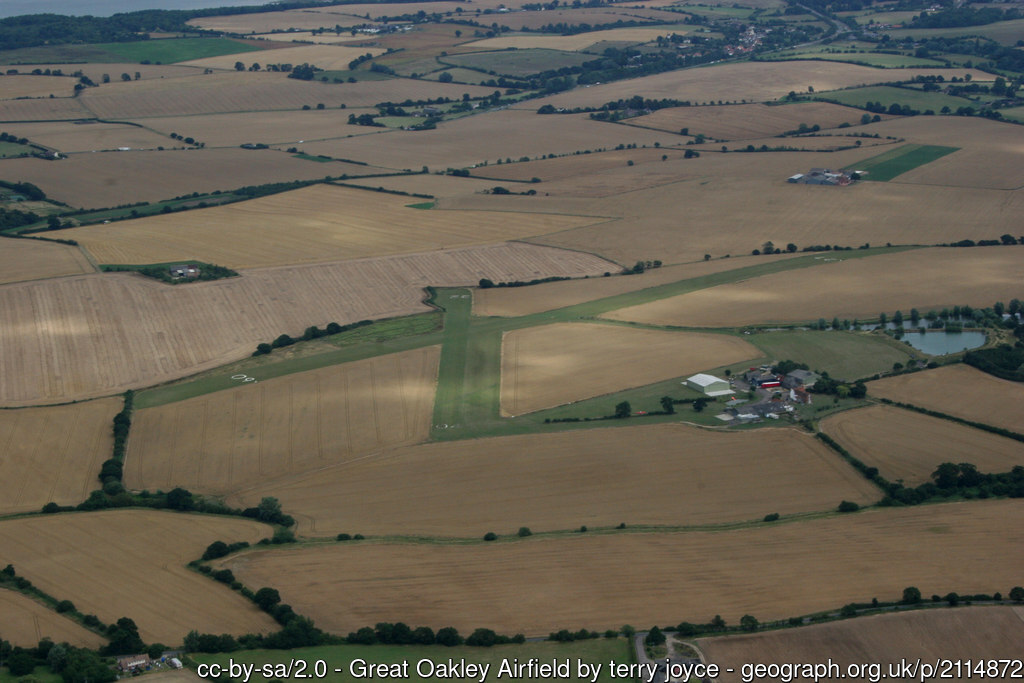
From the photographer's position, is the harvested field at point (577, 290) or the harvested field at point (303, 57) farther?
the harvested field at point (303, 57)

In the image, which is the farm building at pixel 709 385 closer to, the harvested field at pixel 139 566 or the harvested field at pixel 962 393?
the harvested field at pixel 962 393

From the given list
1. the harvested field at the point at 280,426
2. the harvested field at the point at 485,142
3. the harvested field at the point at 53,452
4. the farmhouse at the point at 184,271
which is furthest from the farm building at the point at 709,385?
the harvested field at the point at 485,142

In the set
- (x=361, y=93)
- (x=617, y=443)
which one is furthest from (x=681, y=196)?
(x=361, y=93)

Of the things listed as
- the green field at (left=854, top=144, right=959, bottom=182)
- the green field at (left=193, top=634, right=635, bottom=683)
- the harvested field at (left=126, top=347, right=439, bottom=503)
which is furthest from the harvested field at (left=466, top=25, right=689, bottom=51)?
the green field at (left=193, top=634, right=635, bottom=683)

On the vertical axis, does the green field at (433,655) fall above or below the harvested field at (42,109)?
below

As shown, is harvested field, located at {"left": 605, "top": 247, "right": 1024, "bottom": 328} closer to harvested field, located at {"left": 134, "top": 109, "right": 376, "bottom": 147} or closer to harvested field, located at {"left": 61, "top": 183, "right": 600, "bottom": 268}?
harvested field, located at {"left": 61, "top": 183, "right": 600, "bottom": 268}
